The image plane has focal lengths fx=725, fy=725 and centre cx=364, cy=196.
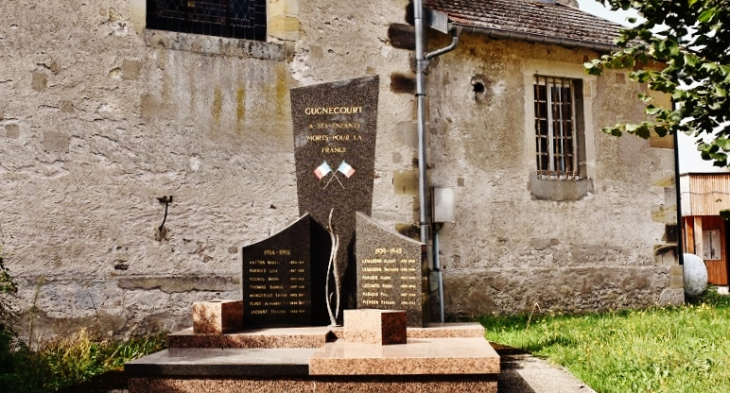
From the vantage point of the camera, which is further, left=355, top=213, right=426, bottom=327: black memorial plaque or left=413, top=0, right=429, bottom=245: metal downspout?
left=413, top=0, right=429, bottom=245: metal downspout

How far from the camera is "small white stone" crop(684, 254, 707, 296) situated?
10781 mm

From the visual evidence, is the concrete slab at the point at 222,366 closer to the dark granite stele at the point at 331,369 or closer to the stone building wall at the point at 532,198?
the dark granite stele at the point at 331,369

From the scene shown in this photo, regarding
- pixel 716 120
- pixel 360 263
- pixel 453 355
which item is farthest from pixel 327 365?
pixel 716 120

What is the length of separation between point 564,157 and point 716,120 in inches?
238

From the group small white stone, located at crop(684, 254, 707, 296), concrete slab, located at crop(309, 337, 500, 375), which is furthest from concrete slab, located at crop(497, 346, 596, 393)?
small white stone, located at crop(684, 254, 707, 296)

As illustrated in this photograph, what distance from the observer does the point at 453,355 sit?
179 inches

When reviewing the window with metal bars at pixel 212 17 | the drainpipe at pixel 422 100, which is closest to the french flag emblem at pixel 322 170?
the drainpipe at pixel 422 100

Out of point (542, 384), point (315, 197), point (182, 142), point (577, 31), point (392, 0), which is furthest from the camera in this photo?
point (577, 31)

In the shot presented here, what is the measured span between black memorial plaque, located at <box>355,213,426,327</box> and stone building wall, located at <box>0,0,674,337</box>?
2.51m

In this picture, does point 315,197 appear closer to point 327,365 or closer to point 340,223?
point 340,223

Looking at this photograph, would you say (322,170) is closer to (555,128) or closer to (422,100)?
(422,100)

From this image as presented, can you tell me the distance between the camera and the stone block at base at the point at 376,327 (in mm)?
5070

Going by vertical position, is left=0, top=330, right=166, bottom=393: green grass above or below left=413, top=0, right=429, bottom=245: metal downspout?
below

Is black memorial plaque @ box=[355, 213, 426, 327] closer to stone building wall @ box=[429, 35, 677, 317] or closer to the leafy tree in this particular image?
the leafy tree
